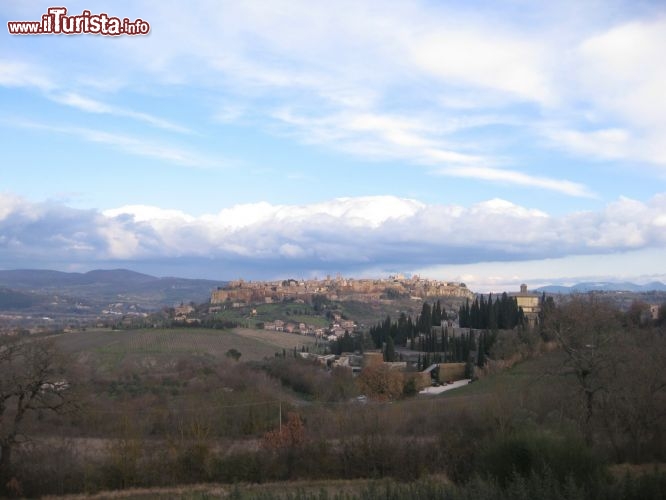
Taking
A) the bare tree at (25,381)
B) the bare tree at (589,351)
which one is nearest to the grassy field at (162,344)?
the bare tree at (25,381)

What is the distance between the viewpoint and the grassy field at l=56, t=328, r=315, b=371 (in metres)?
66.2

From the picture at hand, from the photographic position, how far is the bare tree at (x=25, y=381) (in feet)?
75.2

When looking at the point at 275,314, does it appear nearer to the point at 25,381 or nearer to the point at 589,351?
the point at 589,351

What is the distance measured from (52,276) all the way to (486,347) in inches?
6324

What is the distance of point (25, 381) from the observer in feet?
75.1

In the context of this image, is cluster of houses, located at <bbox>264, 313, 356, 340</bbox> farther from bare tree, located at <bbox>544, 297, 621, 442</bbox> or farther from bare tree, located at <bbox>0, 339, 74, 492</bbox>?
bare tree, located at <bbox>0, 339, 74, 492</bbox>

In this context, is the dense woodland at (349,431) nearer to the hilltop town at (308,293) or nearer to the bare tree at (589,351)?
the bare tree at (589,351)

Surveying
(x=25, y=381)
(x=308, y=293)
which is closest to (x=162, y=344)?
(x=25, y=381)

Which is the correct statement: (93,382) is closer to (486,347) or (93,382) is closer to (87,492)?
(87,492)

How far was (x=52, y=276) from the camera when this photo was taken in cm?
19775

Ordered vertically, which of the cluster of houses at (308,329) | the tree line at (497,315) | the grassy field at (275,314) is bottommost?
the cluster of houses at (308,329)

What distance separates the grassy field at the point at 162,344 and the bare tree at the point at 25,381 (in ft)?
122

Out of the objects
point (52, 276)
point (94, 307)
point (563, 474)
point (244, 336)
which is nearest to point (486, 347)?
point (244, 336)

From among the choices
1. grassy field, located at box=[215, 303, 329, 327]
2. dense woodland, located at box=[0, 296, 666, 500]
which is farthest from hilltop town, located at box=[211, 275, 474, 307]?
dense woodland, located at box=[0, 296, 666, 500]
